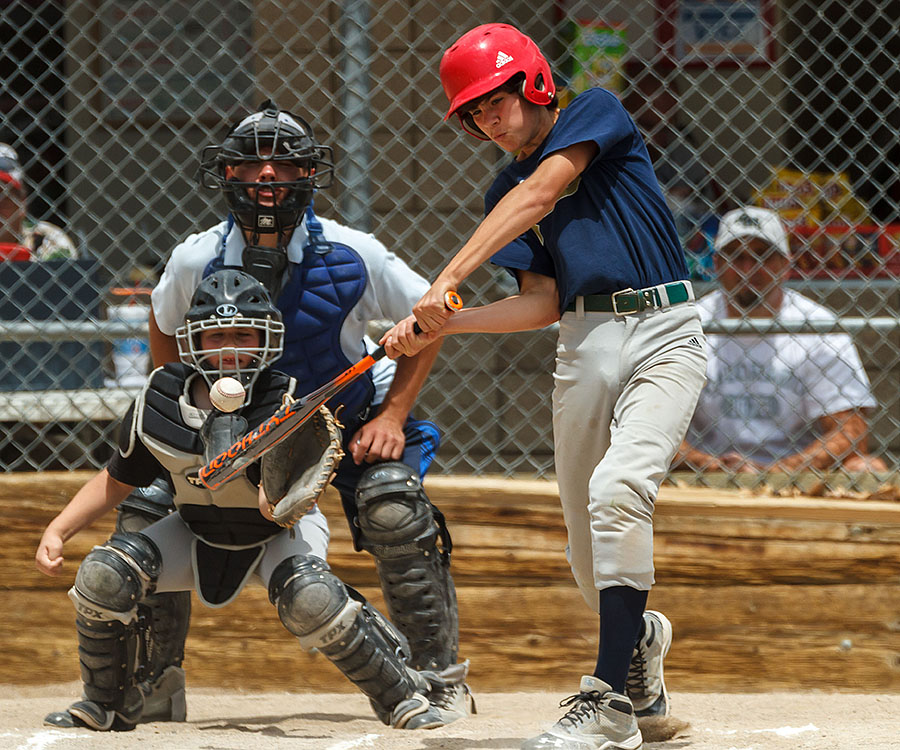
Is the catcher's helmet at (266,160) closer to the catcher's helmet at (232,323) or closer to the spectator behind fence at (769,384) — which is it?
the catcher's helmet at (232,323)

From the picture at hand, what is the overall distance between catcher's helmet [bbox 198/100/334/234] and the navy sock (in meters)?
1.52

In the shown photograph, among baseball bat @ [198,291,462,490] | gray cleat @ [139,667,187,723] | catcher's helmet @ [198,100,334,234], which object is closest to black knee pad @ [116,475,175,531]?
gray cleat @ [139,667,187,723]

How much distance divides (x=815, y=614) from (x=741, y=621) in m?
0.24

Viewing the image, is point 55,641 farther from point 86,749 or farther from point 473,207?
point 473,207

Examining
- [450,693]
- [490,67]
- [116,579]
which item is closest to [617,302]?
[490,67]

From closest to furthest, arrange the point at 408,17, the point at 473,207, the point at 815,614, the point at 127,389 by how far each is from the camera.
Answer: the point at 815,614 → the point at 127,389 → the point at 408,17 → the point at 473,207

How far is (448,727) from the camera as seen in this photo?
3.45m

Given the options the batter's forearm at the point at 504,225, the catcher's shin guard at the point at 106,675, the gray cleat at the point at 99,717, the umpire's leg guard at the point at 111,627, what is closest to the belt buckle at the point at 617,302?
Result: the batter's forearm at the point at 504,225

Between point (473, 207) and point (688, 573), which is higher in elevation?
point (473, 207)

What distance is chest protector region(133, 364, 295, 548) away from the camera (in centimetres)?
335

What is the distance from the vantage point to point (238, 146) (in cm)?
370

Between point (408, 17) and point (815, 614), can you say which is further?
point (408, 17)

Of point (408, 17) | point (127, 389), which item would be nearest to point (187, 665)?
point (127, 389)

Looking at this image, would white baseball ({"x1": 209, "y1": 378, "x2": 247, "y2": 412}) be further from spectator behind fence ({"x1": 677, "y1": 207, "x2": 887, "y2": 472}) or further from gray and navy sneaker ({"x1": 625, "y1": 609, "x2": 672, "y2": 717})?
spectator behind fence ({"x1": 677, "y1": 207, "x2": 887, "y2": 472})
